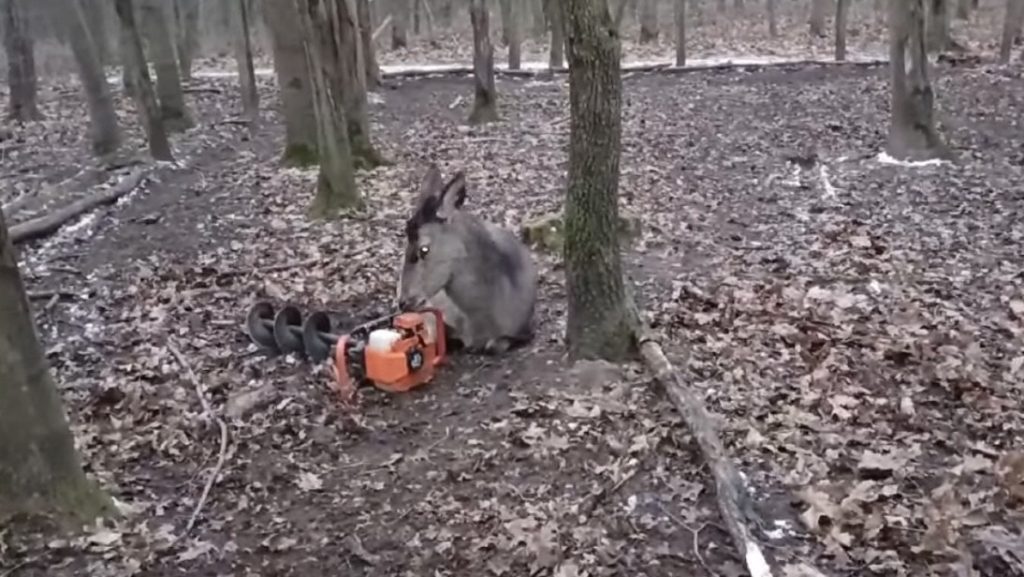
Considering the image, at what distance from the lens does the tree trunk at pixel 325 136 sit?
37.4ft

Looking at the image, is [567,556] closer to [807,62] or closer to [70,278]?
[70,278]

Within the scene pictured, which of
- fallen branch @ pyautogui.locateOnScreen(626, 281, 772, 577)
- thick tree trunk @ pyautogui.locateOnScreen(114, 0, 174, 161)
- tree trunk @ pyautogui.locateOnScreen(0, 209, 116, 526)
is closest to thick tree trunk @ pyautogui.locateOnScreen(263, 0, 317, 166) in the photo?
thick tree trunk @ pyautogui.locateOnScreen(114, 0, 174, 161)

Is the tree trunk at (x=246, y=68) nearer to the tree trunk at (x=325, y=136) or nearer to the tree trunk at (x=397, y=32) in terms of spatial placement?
the tree trunk at (x=325, y=136)

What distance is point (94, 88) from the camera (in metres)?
15.1

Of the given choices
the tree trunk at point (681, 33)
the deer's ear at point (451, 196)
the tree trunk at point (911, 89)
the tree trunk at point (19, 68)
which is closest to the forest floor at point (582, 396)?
the tree trunk at point (911, 89)

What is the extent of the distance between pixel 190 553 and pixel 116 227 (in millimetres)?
7659

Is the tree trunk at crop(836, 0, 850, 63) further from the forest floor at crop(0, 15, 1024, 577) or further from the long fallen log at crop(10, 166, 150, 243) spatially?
the long fallen log at crop(10, 166, 150, 243)

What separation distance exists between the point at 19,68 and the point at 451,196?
15.1 metres

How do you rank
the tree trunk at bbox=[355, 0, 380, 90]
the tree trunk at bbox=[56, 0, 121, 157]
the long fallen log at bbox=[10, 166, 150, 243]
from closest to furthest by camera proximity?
1. the long fallen log at bbox=[10, 166, 150, 243]
2. the tree trunk at bbox=[56, 0, 121, 157]
3. the tree trunk at bbox=[355, 0, 380, 90]

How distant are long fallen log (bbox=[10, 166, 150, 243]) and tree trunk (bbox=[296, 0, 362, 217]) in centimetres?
284

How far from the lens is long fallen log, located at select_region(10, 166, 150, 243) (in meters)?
11.2

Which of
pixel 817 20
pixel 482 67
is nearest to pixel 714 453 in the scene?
pixel 482 67

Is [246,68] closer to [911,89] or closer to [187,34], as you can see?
[911,89]

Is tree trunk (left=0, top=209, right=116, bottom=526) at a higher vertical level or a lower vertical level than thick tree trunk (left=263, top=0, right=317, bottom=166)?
lower
